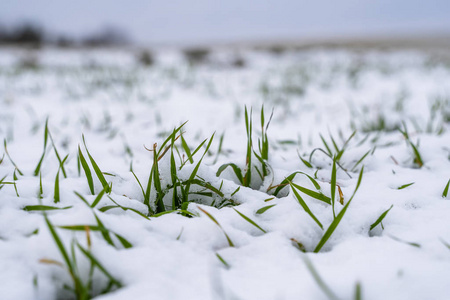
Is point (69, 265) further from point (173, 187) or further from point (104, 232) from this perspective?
point (173, 187)

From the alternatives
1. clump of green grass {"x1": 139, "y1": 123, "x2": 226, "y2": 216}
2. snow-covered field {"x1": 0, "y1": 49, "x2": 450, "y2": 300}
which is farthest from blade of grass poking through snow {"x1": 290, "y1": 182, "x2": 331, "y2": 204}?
clump of green grass {"x1": 139, "y1": 123, "x2": 226, "y2": 216}

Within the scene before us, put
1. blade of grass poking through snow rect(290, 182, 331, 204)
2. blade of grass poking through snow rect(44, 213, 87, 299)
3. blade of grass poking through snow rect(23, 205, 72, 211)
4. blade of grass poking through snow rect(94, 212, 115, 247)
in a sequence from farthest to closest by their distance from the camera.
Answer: blade of grass poking through snow rect(290, 182, 331, 204), blade of grass poking through snow rect(23, 205, 72, 211), blade of grass poking through snow rect(94, 212, 115, 247), blade of grass poking through snow rect(44, 213, 87, 299)

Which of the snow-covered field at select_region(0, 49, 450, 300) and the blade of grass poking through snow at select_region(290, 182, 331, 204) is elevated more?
the blade of grass poking through snow at select_region(290, 182, 331, 204)

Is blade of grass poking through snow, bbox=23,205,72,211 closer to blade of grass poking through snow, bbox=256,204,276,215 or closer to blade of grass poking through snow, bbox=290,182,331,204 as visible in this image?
blade of grass poking through snow, bbox=256,204,276,215

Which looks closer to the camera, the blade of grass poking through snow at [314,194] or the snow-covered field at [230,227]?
the snow-covered field at [230,227]

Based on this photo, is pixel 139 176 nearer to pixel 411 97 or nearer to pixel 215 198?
pixel 215 198

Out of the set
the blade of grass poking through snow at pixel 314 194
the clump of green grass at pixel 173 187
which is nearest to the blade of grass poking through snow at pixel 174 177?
the clump of green grass at pixel 173 187

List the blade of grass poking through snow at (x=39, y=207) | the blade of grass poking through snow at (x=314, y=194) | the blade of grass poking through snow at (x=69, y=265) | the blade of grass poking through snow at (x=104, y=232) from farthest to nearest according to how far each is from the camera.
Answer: the blade of grass poking through snow at (x=314, y=194) → the blade of grass poking through snow at (x=39, y=207) → the blade of grass poking through snow at (x=104, y=232) → the blade of grass poking through snow at (x=69, y=265)

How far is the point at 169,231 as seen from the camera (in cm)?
86

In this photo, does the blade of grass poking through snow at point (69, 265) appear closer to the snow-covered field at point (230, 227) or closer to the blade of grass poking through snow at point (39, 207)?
the snow-covered field at point (230, 227)

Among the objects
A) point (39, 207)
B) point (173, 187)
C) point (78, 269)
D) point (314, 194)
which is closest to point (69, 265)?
point (78, 269)

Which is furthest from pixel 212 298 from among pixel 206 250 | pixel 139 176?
pixel 139 176

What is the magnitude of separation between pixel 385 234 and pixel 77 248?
0.78 m

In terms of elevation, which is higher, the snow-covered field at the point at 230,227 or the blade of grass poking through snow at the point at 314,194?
the blade of grass poking through snow at the point at 314,194
